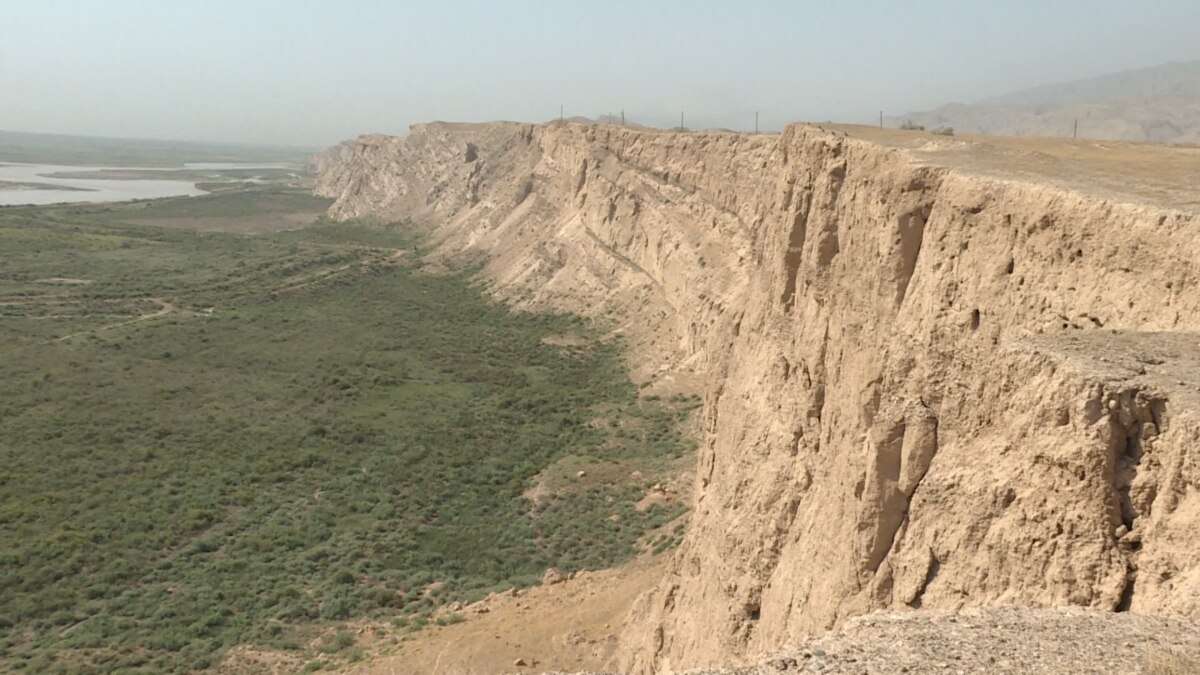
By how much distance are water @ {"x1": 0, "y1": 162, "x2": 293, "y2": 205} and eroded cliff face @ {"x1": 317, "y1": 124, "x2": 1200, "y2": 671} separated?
140m

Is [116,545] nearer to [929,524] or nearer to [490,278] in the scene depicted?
[929,524]

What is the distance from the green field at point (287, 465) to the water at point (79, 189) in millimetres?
93828

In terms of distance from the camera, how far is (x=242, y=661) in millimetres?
16719

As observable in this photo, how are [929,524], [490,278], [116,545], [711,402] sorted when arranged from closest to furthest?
[929,524] < [711,402] < [116,545] < [490,278]

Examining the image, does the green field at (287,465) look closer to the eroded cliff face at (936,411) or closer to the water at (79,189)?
the eroded cliff face at (936,411)

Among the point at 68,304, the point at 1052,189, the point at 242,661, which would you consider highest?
the point at 1052,189

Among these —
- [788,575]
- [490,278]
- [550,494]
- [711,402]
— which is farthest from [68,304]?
[788,575]

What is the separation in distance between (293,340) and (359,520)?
76.9 feet

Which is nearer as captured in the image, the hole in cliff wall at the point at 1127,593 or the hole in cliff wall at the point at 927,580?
the hole in cliff wall at the point at 1127,593

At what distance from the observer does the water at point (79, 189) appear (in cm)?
13125

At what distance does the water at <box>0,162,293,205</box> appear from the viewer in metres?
131

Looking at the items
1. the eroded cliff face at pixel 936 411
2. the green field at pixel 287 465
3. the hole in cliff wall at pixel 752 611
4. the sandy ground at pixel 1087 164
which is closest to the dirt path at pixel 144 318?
the green field at pixel 287 465

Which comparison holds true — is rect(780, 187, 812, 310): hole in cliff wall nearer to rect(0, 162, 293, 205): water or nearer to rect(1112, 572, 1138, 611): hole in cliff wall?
rect(1112, 572, 1138, 611): hole in cliff wall

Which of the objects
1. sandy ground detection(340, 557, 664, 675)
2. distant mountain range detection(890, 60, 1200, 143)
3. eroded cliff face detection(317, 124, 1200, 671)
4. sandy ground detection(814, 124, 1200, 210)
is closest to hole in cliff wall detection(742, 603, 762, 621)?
eroded cliff face detection(317, 124, 1200, 671)
